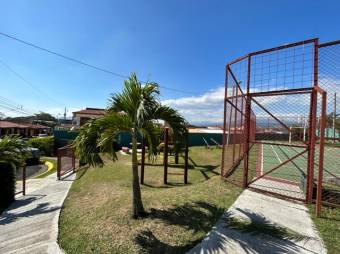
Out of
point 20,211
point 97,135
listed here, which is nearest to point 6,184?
point 20,211

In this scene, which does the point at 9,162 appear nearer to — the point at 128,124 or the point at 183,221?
the point at 128,124

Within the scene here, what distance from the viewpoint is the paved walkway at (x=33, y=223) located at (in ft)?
14.7

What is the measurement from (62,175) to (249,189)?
9187 millimetres

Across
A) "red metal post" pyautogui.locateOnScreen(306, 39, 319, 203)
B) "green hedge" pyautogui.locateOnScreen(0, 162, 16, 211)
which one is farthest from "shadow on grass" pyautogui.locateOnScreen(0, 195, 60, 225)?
"red metal post" pyautogui.locateOnScreen(306, 39, 319, 203)

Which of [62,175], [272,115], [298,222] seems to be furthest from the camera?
[62,175]

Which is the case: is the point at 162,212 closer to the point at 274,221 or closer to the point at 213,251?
the point at 213,251

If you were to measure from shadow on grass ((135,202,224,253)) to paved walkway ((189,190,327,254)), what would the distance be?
18 cm

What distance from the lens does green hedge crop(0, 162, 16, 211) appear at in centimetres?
749

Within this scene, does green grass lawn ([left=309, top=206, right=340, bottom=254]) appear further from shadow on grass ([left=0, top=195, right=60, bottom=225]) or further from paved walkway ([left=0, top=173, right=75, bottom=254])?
shadow on grass ([left=0, top=195, right=60, bottom=225])

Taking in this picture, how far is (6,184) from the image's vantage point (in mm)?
7641

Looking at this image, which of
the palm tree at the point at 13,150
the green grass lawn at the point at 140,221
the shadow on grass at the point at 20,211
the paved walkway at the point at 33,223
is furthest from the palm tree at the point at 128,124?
the palm tree at the point at 13,150

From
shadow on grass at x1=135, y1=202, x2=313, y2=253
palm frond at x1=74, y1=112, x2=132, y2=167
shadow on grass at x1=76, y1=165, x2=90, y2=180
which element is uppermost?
palm frond at x1=74, y1=112, x2=132, y2=167

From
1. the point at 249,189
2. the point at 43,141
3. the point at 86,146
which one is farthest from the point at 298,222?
the point at 43,141

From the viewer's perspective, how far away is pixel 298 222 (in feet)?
14.8
